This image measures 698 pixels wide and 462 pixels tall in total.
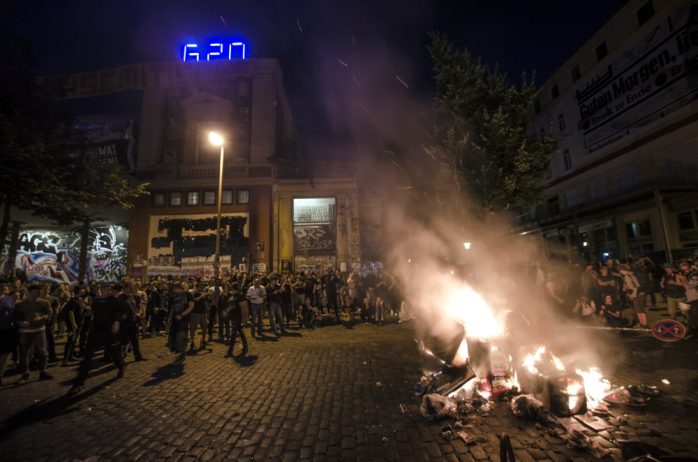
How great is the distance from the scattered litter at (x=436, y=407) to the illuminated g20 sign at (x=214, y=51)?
35220 millimetres

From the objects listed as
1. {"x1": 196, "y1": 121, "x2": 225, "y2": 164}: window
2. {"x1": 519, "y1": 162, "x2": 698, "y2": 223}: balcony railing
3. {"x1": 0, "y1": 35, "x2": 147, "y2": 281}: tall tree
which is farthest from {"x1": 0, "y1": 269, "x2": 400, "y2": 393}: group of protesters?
{"x1": 519, "y1": 162, "x2": 698, "y2": 223}: balcony railing

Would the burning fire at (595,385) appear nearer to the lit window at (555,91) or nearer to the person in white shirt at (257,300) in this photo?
the person in white shirt at (257,300)

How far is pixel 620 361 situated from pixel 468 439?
15.7ft

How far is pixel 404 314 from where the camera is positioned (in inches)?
494

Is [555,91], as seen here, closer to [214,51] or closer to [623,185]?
[623,185]

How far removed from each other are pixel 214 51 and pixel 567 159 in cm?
3742

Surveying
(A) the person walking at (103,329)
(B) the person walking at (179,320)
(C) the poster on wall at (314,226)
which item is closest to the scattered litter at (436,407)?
(B) the person walking at (179,320)

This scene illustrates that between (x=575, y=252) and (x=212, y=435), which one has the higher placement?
(x=575, y=252)

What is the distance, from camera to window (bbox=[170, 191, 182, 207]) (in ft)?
86.9

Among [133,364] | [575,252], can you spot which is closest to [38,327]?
[133,364]

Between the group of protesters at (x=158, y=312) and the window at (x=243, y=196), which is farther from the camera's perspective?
the window at (x=243, y=196)

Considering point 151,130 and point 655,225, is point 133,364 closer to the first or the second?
point 151,130

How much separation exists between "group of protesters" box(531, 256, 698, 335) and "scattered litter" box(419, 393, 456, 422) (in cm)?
489

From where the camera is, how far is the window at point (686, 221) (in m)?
19.9
